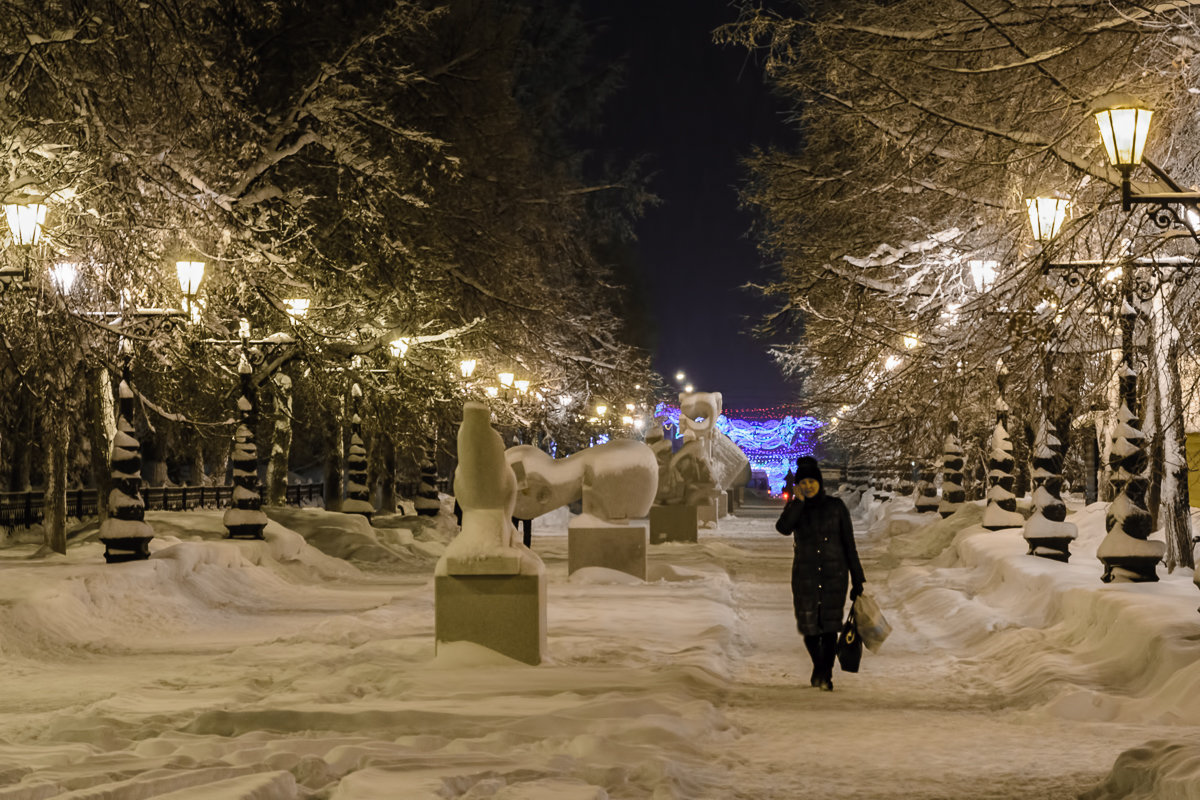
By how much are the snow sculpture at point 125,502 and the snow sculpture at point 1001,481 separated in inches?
535

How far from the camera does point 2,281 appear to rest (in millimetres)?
14641

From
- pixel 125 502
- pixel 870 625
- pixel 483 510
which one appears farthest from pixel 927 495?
pixel 870 625

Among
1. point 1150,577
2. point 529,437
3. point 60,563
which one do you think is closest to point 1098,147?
point 1150,577

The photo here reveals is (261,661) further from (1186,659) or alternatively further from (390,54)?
(390,54)

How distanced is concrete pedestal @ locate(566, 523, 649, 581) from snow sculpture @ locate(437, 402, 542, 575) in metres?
8.52

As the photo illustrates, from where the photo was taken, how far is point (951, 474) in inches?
1476

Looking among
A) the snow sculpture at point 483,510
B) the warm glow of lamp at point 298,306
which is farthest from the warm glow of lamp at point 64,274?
the snow sculpture at point 483,510

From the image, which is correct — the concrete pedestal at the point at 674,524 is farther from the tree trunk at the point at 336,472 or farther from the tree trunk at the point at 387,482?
the tree trunk at the point at 387,482

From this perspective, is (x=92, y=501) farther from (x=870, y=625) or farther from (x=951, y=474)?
(x=870, y=625)

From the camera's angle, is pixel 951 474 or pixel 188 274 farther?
pixel 951 474

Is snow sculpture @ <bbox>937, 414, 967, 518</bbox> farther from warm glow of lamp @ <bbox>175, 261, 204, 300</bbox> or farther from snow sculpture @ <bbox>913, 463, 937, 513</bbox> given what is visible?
warm glow of lamp @ <bbox>175, 261, 204, 300</bbox>

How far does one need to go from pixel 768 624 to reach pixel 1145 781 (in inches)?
390

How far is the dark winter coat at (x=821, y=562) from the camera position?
1131 cm

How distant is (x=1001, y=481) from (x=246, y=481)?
43.0 feet
